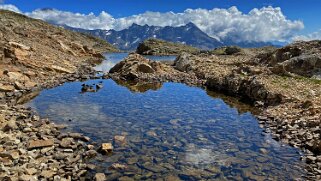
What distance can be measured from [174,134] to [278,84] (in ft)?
62.5

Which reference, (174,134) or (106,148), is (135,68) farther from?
(106,148)

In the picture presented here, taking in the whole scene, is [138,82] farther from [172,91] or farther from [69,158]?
[69,158]

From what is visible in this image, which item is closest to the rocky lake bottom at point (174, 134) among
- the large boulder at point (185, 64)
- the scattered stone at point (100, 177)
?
the scattered stone at point (100, 177)

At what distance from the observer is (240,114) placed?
109ft

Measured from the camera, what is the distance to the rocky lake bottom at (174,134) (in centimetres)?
1930

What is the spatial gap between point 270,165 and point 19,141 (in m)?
15.3

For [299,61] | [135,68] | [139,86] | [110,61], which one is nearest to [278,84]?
[299,61]

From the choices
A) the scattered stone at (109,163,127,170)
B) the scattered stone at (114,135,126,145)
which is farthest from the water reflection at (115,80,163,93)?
the scattered stone at (109,163,127,170)

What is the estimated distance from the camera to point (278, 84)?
3959 cm

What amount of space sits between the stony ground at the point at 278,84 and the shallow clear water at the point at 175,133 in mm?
1271

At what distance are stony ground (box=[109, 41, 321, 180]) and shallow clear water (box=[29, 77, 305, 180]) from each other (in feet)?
4.17

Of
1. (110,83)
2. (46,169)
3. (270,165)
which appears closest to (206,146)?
(270,165)

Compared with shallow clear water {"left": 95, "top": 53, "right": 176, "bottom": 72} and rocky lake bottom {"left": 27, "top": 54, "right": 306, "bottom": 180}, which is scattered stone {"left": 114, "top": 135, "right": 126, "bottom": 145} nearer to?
rocky lake bottom {"left": 27, "top": 54, "right": 306, "bottom": 180}

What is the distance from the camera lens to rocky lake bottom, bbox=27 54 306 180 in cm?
1930
